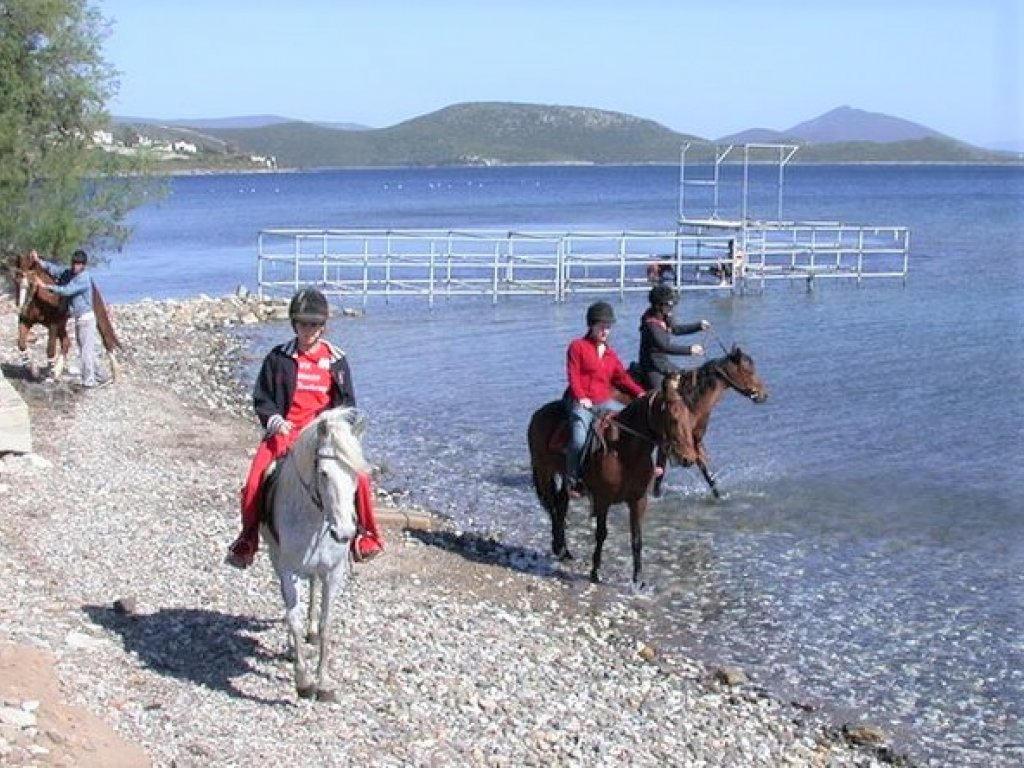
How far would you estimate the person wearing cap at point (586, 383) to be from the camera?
12914 millimetres

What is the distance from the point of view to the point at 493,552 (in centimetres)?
1448

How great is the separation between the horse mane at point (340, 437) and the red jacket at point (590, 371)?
475 cm

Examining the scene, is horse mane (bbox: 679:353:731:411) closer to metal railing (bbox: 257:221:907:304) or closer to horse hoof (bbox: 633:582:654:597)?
horse hoof (bbox: 633:582:654:597)

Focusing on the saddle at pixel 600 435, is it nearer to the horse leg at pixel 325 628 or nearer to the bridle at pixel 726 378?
the bridle at pixel 726 378

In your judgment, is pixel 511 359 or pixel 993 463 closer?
pixel 993 463

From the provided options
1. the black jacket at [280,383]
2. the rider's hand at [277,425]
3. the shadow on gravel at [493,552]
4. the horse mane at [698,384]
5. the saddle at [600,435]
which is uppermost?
the black jacket at [280,383]

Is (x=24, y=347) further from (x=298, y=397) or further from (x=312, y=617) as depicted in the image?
(x=298, y=397)

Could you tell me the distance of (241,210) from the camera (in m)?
118

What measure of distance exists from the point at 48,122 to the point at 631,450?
17704mm

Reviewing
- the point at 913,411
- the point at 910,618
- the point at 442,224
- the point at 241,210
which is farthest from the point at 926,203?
the point at 910,618

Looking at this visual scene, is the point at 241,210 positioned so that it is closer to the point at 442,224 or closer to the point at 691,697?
the point at 442,224

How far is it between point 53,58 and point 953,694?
2084 centimetres

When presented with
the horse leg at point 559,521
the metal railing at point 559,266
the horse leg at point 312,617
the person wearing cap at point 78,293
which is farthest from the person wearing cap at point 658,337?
the metal railing at point 559,266

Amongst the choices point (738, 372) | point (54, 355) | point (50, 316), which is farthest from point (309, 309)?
point (54, 355)
